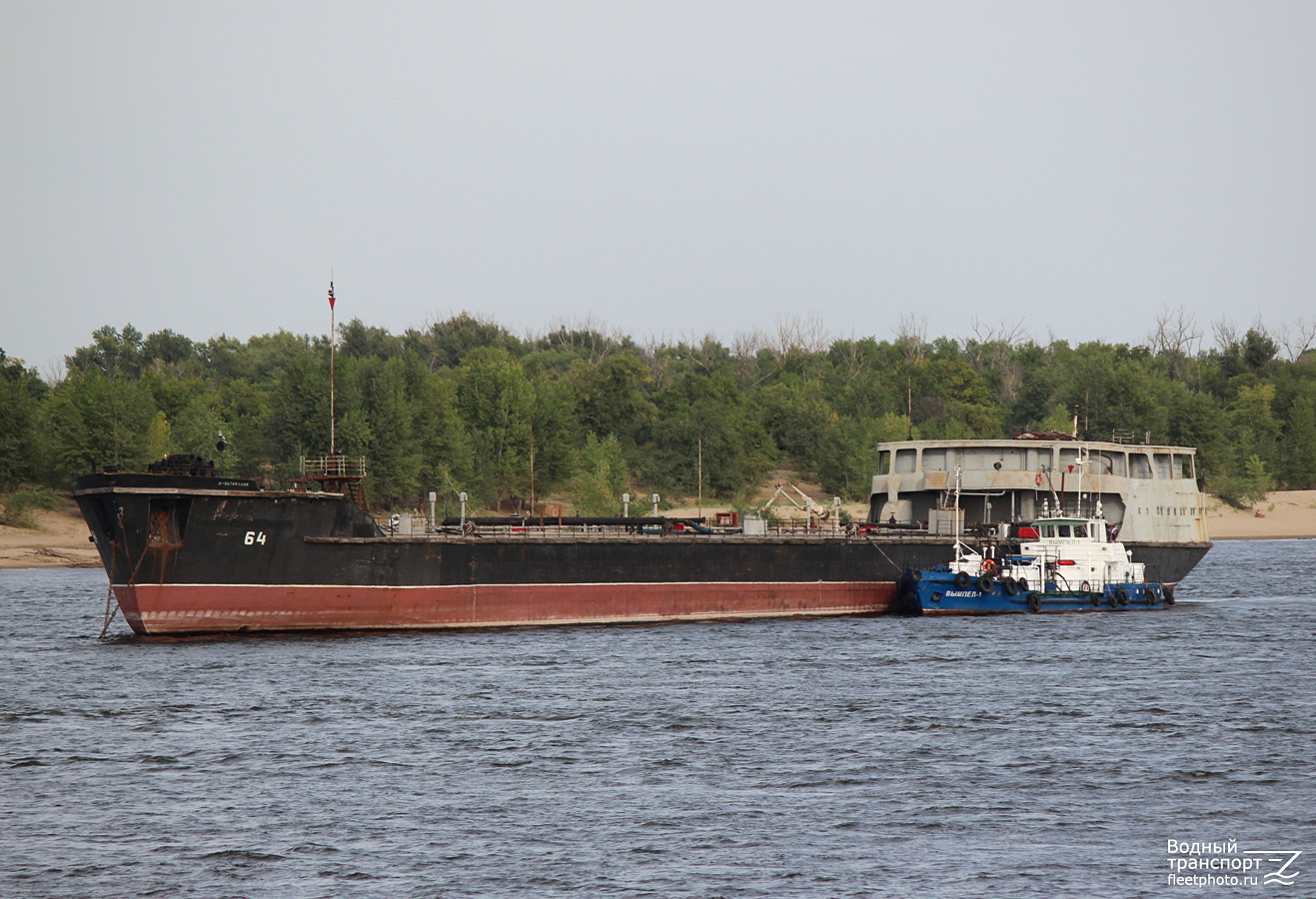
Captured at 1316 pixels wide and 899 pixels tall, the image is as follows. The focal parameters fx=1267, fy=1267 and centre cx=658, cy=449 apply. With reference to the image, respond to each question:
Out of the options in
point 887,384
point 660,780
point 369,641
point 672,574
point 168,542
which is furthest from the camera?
Answer: point 887,384

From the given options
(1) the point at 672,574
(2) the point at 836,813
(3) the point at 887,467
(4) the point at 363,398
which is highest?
(4) the point at 363,398

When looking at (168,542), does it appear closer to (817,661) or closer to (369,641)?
(369,641)

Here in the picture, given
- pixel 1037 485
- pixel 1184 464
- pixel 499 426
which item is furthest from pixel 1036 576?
pixel 499 426

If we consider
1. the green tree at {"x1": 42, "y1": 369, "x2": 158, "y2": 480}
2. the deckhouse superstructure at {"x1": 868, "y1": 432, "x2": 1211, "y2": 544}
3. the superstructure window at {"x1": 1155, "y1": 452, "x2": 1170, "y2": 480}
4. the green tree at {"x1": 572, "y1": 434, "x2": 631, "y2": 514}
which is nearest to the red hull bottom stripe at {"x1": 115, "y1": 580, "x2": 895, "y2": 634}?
the deckhouse superstructure at {"x1": 868, "y1": 432, "x2": 1211, "y2": 544}

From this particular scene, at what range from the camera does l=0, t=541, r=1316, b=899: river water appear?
64.3 ft

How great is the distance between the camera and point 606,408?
132625mm

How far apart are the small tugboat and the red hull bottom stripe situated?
9.12 ft

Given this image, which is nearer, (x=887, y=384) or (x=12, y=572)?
(x=12, y=572)

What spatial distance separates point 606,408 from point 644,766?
107 meters

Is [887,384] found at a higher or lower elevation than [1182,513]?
higher

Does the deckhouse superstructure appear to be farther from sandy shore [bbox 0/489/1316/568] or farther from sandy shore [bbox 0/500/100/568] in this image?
sandy shore [bbox 0/500/100/568]

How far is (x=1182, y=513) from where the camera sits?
6319cm

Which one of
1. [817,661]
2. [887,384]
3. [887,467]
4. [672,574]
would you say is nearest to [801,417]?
[887,384]

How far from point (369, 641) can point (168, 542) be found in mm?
7406
